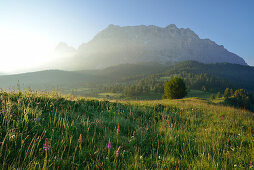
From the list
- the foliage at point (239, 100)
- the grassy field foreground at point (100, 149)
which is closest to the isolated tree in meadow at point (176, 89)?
the foliage at point (239, 100)

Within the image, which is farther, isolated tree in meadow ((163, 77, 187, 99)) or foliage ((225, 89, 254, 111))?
foliage ((225, 89, 254, 111))

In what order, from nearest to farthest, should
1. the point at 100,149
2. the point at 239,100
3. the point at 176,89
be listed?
the point at 100,149 < the point at 176,89 < the point at 239,100

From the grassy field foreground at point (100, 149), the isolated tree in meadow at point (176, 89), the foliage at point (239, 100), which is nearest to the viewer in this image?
the grassy field foreground at point (100, 149)

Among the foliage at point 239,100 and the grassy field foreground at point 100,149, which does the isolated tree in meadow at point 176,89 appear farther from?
the grassy field foreground at point 100,149

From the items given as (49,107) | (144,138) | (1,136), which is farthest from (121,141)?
(49,107)

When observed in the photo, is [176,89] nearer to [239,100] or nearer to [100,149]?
[239,100]

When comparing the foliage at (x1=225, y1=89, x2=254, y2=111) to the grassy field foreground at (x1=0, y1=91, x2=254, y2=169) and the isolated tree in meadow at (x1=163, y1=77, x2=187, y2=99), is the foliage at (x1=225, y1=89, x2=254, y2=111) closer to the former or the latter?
the isolated tree in meadow at (x1=163, y1=77, x2=187, y2=99)

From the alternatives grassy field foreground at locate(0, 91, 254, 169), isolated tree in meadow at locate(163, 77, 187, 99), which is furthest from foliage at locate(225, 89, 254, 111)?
grassy field foreground at locate(0, 91, 254, 169)

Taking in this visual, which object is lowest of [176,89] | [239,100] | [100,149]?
[239,100]

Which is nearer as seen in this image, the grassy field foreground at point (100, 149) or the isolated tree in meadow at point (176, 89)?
the grassy field foreground at point (100, 149)

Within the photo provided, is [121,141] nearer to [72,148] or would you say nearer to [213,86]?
[72,148]

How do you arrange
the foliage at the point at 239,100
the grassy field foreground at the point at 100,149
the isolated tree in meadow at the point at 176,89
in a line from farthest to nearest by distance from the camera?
1. the foliage at the point at 239,100
2. the isolated tree in meadow at the point at 176,89
3. the grassy field foreground at the point at 100,149

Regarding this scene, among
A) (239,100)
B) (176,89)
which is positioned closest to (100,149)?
(176,89)

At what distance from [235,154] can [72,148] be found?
174 inches
